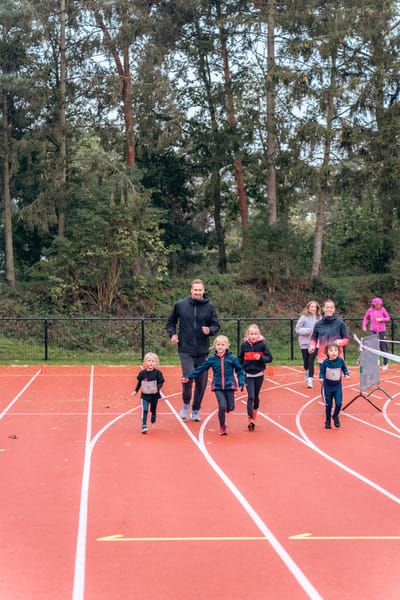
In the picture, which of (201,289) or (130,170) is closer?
(201,289)

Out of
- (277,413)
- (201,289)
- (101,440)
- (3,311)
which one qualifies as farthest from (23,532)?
(3,311)

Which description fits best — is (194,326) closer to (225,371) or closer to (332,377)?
(225,371)

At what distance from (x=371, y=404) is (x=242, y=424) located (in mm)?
3030

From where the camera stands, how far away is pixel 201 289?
40.0ft

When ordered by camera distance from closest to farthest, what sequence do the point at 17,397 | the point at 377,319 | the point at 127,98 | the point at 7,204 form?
1. the point at 17,397
2. the point at 377,319
3. the point at 7,204
4. the point at 127,98

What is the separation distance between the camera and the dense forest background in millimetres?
31641

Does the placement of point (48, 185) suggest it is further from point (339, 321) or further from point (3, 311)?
point (339, 321)

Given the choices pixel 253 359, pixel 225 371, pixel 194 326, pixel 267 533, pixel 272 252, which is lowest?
pixel 267 533

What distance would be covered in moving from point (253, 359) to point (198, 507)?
448cm

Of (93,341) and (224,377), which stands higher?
(224,377)

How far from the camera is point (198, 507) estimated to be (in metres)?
7.49

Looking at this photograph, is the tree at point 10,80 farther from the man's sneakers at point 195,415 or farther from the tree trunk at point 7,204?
the man's sneakers at point 195,415

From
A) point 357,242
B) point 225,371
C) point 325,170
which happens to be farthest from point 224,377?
point 357,242

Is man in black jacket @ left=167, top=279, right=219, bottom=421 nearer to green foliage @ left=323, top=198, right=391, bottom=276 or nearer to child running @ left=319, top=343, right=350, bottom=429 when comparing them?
child running @ left=319, top=343, right=350, bottom=429
